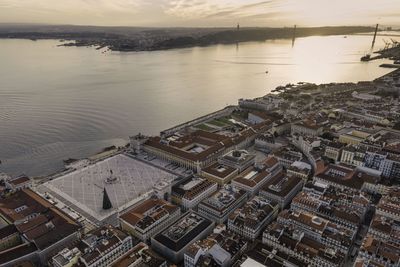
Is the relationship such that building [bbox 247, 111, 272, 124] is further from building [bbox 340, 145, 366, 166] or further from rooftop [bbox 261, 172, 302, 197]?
rooftop [bbox 261, 172, 302, 197]

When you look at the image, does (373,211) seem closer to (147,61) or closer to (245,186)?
(245,186)

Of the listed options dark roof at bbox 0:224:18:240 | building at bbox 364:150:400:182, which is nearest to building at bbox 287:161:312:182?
building at bbox 364:150:400:182

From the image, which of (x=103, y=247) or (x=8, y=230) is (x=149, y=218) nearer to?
(x=103, y=247)

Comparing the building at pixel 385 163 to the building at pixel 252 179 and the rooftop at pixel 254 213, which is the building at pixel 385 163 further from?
the rooftop at pixel 254 213

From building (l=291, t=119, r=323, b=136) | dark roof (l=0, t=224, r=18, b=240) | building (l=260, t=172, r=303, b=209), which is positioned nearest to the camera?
dark roof (l=0, t=224, r=18, b=240)

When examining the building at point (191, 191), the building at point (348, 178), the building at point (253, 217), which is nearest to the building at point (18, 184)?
the building at point (191, 191)

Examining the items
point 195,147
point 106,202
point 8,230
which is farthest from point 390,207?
point 8,230
